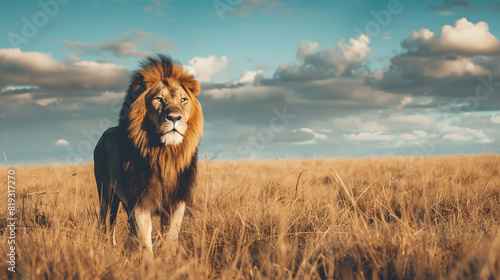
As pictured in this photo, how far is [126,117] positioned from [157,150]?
0.46m

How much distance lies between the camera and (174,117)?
3453mm

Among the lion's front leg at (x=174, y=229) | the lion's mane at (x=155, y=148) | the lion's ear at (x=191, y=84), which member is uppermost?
the lion's ear at (x=191, y=84)

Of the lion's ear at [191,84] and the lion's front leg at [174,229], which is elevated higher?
the lion's ear at [191,84]

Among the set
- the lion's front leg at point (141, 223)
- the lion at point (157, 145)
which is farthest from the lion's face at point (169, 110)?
the lion's front leg at point (141, 223)

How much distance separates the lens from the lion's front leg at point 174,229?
10.9ft

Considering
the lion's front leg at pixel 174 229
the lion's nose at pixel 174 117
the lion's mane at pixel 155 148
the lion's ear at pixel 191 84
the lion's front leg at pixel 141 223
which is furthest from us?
the lion's ear at pixel 191 84

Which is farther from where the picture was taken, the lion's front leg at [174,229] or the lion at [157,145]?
the lion at [157,145]

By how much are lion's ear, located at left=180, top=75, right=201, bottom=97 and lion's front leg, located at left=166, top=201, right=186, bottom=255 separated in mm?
1202

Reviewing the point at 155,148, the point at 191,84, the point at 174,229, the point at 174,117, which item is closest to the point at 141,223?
the point at 174,229

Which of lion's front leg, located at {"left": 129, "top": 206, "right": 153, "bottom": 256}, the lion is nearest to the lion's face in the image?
the lion

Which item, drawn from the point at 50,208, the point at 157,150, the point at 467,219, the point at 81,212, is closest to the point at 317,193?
the point at 467,219

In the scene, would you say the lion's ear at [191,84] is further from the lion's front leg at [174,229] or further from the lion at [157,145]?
the lion's front leg at [174,229]

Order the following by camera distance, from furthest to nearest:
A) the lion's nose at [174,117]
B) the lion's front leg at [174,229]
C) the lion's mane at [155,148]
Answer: the lion's mane at [155,148]
the lion's nose at [174,117]
the lion's front leg at [174,229]

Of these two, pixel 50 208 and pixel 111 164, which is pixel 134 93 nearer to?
pixel 111 164
